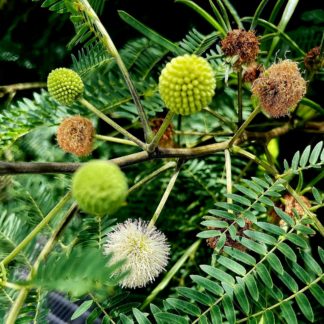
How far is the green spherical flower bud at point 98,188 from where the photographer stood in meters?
0.69

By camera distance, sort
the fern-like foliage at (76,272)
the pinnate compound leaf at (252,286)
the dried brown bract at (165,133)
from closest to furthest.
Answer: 1. the fern-like foliage at (76,272)
2. the pinnate compound leaf at (252,286)
3. the dried brown bract at (165,133)

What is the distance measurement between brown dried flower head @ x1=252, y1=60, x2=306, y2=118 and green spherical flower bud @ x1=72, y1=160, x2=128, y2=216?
0.47 meters

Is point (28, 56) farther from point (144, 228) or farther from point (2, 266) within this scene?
point (2, 266)

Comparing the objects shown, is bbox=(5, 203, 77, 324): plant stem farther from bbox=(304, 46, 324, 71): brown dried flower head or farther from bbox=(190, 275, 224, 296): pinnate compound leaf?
bbox=(304, 46, 324, 71): brown dried flower head

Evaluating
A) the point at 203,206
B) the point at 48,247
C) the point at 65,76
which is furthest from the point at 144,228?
the point at 203,206

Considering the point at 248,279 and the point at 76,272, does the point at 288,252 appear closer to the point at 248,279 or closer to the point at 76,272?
the point at 248,279

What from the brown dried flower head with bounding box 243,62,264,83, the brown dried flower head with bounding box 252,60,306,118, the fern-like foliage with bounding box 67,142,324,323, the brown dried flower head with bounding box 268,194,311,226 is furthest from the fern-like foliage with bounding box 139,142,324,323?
the brown dried flower head with bounding box 243,62,264,83

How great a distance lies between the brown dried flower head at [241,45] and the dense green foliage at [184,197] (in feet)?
0.10

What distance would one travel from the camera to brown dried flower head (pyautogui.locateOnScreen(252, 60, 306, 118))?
1.03 metres

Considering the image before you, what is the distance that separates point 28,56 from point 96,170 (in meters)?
1.25

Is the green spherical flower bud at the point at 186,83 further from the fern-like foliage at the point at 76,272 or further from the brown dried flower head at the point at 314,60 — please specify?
the brown dried flower head at the point at 314,60

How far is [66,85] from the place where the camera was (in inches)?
40.1

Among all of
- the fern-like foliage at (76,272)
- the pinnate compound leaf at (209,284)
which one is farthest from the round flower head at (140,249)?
the fern-like foliage at (76,272)

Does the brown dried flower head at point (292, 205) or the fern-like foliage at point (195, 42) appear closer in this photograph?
the brown dried flower head at point (292, 205)
